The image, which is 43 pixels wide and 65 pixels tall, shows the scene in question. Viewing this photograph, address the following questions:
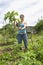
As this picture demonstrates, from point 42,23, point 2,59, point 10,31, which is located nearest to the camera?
point 2,59

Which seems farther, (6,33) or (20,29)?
(6,33)

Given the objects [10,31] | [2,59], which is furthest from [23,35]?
[10,31]

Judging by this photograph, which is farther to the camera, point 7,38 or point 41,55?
point 7,38

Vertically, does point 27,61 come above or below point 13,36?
above

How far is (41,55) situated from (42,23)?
77.8 ft

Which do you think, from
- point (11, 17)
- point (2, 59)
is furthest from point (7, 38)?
point (2, 59)

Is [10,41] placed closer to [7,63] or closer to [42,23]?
[7,63]

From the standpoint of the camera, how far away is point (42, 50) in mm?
8414

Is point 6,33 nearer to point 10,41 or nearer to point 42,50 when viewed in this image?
point 10,41

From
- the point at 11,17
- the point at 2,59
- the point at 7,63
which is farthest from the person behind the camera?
the point at 11,17

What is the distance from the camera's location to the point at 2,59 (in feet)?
28.1

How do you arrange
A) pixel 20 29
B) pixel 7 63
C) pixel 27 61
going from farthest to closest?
pixel 20 29 → pixel 7 63 → pixel 27 61

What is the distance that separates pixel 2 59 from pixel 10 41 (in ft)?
31.7

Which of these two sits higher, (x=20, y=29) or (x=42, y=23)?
(x=20, y=29)
